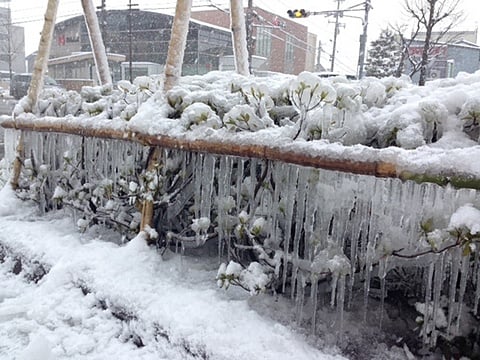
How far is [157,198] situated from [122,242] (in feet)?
1.73

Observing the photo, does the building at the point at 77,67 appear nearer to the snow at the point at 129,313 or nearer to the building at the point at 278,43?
the building at the point at 278,43

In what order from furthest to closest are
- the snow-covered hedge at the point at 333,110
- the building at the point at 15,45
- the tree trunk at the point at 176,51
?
the building at the point at 15,45 < the tree trunk at the point at 176,51 < the snow-covered hedge at the point at 333,110

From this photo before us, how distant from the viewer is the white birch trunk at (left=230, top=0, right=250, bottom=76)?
3598mm

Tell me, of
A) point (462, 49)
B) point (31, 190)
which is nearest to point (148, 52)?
point (462, 49)

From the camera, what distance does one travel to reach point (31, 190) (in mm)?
3523

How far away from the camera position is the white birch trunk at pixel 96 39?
427cm

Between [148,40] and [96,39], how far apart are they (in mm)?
25151

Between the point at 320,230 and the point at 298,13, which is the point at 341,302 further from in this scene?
the point at 298,13

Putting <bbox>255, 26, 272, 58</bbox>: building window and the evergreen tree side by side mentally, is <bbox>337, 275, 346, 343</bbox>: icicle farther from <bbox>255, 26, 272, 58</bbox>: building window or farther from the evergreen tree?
<bbox>255, 26, 272, 58</bbox>: building window

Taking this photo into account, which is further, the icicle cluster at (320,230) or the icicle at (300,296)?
the icicle at (300,296)

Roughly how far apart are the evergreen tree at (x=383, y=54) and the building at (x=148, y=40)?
7860 mm

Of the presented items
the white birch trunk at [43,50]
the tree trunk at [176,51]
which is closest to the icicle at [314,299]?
the tree trunk at [176,51]

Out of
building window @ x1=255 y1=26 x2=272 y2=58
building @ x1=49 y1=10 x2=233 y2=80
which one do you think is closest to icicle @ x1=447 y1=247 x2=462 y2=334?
building @ x1=49 y1=10 x2=233 y2=80

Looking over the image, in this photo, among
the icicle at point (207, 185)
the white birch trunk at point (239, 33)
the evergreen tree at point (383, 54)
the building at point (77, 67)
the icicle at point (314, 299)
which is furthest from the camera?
the building at point (77, 67)
